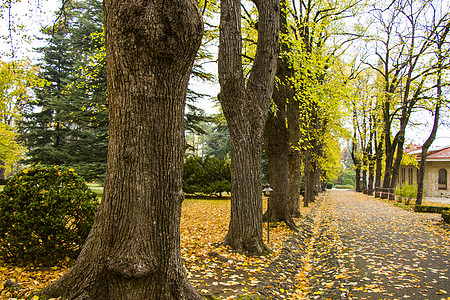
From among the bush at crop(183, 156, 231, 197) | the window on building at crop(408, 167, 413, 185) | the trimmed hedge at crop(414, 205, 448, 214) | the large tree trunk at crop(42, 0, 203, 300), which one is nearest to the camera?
the large tree trunk at crop(42, 0, 203, 300)

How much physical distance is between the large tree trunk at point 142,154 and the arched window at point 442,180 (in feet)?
112

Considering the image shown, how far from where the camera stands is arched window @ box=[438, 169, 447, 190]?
28094 mm

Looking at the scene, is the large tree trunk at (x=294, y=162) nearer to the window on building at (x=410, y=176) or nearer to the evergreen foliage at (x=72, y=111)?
the evergreen foliage at (x=72, y=111)

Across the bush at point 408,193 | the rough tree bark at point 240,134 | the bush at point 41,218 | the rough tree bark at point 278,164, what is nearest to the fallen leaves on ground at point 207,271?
the bush at point 41,218

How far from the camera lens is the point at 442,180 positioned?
28328 millimetres

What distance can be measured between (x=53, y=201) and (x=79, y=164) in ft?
49.4

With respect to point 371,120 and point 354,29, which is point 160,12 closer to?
point 354,29

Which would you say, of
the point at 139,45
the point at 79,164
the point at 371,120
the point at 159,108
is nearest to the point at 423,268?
the point at 159,108

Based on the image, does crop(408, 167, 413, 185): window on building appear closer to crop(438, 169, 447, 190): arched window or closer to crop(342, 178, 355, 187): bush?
crop(438, 169, 447, 190): arched window

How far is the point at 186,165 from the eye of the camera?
64.7 feet

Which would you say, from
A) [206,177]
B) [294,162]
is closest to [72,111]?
[206,177]

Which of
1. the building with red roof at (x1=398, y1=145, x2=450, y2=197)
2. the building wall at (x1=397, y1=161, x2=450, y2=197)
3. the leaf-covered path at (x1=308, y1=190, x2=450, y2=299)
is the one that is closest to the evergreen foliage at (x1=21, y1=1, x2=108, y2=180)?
the leaf-covered path at (x1=308, y1=190, x2=450, y2=299)

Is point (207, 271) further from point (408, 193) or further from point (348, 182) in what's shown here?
point (348, 182)

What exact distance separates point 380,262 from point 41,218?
6.84 m
